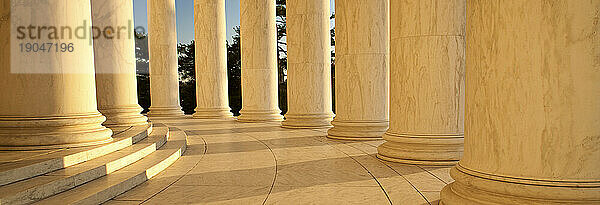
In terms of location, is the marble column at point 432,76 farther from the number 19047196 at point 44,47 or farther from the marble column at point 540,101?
the number 19047196 at point 44,47

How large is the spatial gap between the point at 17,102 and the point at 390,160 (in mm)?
96765

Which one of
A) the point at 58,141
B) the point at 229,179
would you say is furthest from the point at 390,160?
the point at 58,141

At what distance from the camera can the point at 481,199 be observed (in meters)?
66.2

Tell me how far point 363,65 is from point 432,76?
5215cm

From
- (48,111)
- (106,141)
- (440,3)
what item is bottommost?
(106,141)

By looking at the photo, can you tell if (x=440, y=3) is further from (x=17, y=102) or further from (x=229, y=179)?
(x=17, y=102)

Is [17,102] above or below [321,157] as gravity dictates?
above

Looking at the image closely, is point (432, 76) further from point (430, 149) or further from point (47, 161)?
point (47, 161)

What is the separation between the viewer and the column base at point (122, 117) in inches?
6427

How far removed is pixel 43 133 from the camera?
105312 millimetres

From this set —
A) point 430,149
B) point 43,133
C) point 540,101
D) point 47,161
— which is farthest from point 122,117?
point 540,101

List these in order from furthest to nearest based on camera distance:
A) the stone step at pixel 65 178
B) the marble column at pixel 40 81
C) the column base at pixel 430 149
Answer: the column base at pixel 430 149, the marble column at pixel 40 81, the stone step at pixel 65 178

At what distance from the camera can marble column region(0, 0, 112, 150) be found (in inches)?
4080

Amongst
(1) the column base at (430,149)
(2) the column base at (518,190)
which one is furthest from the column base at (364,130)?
(2) the column base at (518,190)
